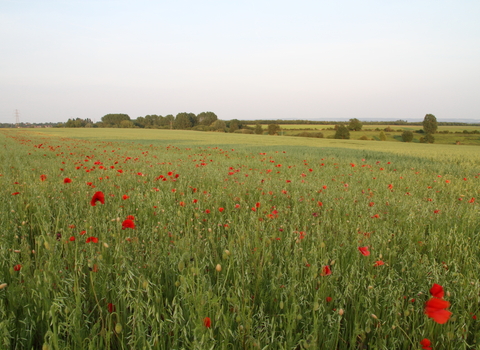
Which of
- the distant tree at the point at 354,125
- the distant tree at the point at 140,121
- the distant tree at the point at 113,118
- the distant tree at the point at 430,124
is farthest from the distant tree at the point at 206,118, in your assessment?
the distant tree at the point at 430,124

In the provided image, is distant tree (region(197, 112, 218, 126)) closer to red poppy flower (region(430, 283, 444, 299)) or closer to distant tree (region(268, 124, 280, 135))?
distant tree (region(268, 124, 280, 135))

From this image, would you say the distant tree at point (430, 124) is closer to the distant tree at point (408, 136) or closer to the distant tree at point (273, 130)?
the distant tree at point (408, 136)

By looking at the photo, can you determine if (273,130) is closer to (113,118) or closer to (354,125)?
(354,125)

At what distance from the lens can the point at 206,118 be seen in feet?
344

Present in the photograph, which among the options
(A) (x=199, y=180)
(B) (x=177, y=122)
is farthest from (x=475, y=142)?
(B) (x=177, y=122)

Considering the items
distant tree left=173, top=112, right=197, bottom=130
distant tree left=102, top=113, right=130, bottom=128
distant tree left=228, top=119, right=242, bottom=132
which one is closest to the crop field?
distant tree left=228, top=119, right=242, bottom=132

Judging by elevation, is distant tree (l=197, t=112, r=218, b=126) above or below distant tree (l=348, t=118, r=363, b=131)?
above

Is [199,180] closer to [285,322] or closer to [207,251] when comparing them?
[207,251]

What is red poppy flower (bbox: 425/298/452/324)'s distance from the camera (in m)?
1.05

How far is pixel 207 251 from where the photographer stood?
82.3 inches

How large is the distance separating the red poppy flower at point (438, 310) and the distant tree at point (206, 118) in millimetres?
103662

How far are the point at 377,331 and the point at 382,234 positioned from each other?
1.43m

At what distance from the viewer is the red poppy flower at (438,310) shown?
105 cm

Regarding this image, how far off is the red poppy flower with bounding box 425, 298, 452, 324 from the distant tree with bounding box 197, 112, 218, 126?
103662 millimetres
